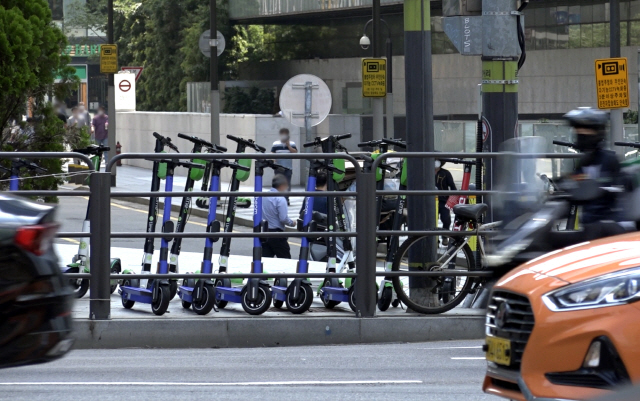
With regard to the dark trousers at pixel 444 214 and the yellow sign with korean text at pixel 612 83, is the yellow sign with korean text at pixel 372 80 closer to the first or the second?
the yellow sign with korean text at pixel 612 83

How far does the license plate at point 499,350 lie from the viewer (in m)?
4.68

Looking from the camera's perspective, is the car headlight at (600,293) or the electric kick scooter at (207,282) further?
the electric kick scooter at (207,282)

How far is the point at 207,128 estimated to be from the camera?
1128 inches

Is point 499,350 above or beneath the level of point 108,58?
beneath

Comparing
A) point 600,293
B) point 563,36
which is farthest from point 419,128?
point 563,36

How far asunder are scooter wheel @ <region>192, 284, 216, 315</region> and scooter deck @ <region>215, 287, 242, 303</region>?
0.44 feet

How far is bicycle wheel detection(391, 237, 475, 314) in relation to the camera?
9.31 metres

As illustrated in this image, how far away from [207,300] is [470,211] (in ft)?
7.97

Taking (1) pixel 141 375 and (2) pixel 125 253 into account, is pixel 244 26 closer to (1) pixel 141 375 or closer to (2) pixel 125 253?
(2) pixel 125 253

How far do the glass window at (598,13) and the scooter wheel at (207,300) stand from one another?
23214 mm

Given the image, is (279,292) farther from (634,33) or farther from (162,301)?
(634,33)

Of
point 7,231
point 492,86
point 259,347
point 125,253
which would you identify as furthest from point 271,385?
point 125,253

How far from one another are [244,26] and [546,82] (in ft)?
55.7

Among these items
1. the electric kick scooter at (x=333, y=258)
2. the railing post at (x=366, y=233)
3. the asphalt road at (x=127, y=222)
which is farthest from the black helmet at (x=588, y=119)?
the asphalt road at (x=127, y=222)
